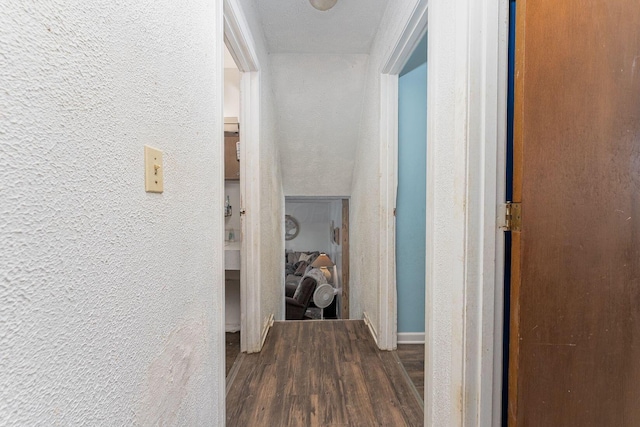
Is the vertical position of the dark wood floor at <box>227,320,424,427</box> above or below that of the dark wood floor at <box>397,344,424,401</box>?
above

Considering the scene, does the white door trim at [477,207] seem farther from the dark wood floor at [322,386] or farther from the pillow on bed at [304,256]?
the pillow on bed at [304,256]

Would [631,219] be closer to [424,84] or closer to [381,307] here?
[381,307]

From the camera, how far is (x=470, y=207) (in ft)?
3.29

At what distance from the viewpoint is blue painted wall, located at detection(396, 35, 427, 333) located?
2467 mm

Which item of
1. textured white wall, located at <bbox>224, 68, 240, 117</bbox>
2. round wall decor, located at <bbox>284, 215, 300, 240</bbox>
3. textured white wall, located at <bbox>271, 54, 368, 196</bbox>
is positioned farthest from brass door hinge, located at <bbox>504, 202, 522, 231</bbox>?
round wall decor, located at <bbox>284, 215, 300, 240</bbox>

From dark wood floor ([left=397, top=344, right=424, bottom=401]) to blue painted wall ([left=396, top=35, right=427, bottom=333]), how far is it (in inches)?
5.7

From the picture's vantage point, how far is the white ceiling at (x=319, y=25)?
6.99ft

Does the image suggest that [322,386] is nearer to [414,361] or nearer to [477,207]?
[414,361]

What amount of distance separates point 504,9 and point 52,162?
1.24 m

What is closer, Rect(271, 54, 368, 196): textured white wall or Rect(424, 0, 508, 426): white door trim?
Rect(424, 0, 508, 426): white door trim

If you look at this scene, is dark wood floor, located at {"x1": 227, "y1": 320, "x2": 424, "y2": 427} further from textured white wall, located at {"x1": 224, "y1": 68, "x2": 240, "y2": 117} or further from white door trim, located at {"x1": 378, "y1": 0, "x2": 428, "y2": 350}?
textured white wall, located at {"x1": 224, "y1": 68, "x2": 240, "y2": 117}

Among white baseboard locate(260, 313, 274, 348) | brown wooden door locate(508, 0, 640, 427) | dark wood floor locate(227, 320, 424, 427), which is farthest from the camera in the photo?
white baseboard locate(260, 313, 274, 348)

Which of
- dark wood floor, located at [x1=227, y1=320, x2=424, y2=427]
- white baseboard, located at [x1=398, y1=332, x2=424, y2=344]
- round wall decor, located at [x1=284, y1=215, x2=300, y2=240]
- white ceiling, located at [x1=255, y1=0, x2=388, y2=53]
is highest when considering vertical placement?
white ceiling, located at [x1=255, y1=0, x2=388, y2=53]

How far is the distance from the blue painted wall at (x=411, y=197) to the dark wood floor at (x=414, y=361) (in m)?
0.14
